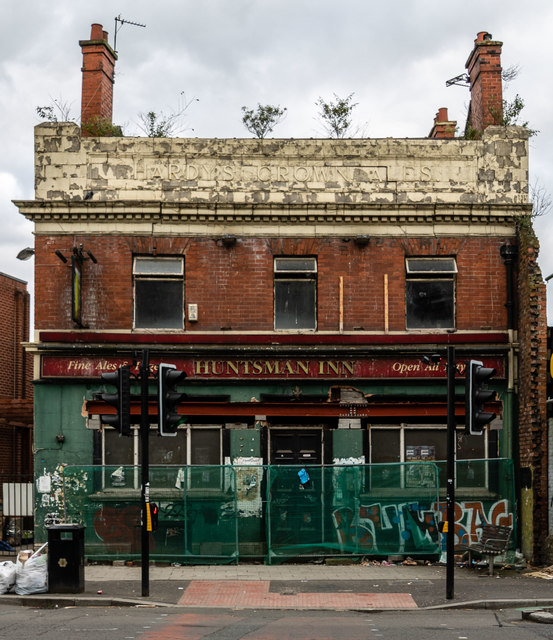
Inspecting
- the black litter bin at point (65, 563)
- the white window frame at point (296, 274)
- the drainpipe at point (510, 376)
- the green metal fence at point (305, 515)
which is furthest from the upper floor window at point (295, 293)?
the black litter bin at point (65, 563)

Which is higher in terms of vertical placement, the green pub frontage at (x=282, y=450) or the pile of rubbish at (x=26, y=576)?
the green pub frontage at (x=282, y=450)

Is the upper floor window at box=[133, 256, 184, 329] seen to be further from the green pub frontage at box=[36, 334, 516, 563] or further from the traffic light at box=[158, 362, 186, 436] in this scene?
the traffic light at box=[158, 362, 186, 436]

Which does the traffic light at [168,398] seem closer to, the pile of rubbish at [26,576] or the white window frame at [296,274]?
the pile of rubbish at [26,576]

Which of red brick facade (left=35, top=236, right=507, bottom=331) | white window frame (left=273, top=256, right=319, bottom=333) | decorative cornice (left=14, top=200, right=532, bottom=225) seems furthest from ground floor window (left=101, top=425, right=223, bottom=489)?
decorative cornice (left=14, top=200, right=532, bottom=225)

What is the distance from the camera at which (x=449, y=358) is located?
14234 mm

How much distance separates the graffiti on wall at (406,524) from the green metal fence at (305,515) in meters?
0.02

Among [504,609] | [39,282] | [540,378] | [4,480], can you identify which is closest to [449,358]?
[504,609]

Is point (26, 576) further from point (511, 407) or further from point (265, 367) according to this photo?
point (511, 407)

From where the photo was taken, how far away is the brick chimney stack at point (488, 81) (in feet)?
67.9

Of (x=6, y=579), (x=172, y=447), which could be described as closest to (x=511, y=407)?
(x=172, y=447)

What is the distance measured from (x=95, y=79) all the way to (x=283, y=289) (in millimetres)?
6322

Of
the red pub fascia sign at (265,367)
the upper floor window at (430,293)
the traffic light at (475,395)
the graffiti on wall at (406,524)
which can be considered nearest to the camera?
the traffic light at (475,395)

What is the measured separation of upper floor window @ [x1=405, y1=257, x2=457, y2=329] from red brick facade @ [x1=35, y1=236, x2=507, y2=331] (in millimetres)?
189

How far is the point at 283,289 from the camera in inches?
782
